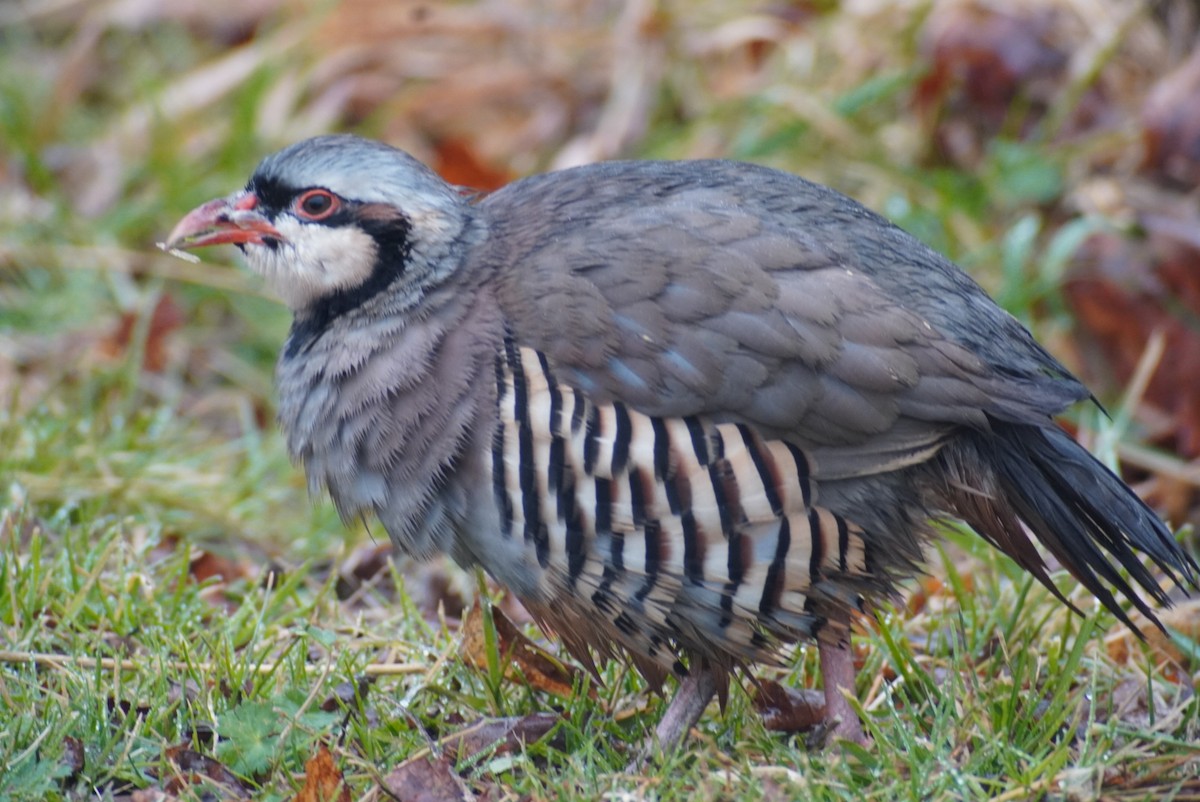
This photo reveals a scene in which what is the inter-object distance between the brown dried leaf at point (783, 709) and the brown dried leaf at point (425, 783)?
32.9 inches

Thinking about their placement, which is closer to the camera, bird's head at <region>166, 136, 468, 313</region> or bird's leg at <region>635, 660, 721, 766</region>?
bird's leg at <region>635, 660, 721, 766</region>

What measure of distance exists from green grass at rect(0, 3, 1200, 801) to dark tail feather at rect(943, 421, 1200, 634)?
277 mm

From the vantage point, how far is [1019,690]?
3750 mm

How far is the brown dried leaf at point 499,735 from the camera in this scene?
3.65 meters

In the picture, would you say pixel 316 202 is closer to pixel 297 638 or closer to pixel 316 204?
pixel 316 204

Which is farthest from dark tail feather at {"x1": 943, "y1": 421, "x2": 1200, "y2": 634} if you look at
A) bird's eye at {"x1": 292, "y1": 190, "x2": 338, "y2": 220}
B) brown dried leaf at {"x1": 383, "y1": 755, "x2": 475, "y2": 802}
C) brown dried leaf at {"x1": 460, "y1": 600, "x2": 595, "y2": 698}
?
bird's eye at {"x1": 292, "y1": 190, "x2": 338, "y2": 220}

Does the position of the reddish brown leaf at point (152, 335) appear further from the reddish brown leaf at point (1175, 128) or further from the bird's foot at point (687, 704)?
the reddish brown leaf at point (1175, 128)

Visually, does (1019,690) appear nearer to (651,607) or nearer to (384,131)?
(651,607)

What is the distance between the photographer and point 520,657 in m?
4.02

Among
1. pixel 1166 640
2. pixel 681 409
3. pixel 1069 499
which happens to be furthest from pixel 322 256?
pixel 1166 640

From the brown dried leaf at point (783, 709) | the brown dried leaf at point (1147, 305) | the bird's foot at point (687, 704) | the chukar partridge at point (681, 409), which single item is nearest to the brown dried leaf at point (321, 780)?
the chukar partridge at point (681, 409)

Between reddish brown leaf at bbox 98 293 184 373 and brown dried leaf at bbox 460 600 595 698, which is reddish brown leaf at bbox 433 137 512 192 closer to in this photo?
reddish brown leaf at bbox 98 293 184 373

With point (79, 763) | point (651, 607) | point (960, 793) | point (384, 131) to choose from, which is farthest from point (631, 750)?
point (384, 131)

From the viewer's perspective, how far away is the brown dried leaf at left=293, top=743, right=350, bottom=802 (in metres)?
3.35
